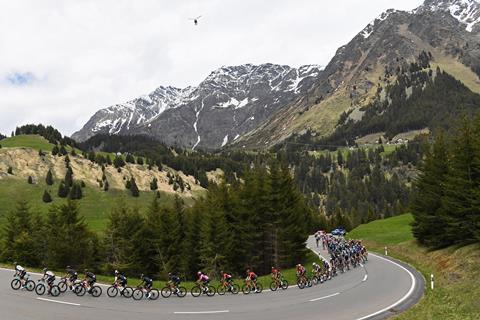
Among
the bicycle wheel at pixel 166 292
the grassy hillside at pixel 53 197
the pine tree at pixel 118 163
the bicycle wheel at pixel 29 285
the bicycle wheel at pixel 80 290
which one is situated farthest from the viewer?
the pine tree at pixel 118 163

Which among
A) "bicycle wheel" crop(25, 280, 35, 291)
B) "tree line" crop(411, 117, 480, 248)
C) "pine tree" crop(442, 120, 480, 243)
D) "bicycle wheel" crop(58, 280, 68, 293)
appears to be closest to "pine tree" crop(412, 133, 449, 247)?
"tree line" crop(411, 117, 480, 248)

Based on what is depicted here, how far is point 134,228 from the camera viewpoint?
57594mm

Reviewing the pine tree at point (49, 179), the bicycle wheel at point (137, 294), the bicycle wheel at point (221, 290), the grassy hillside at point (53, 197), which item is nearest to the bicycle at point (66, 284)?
the bicycle wheel at point (137, 294)

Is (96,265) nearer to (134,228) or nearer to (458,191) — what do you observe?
(134,228)

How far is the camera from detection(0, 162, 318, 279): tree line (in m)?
51.9

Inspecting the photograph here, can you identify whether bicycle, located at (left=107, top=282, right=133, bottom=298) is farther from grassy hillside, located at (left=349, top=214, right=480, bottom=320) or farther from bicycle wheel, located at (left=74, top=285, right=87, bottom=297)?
grassy hillside, located at (left=349, top=214, right=480, bottom=320)

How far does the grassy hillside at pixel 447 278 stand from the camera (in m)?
23.1

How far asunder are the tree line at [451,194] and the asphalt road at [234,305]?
10.2 m

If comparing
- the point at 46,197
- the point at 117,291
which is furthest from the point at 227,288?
the point at 46,197

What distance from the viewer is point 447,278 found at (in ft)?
112

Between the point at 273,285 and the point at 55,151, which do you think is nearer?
the point at 273,285

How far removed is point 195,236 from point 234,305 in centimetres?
3182

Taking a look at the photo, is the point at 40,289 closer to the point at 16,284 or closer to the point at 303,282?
the point at 16,284

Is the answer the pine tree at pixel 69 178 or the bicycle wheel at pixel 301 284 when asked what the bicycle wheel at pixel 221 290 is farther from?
the pine tree at pixel 69 178
